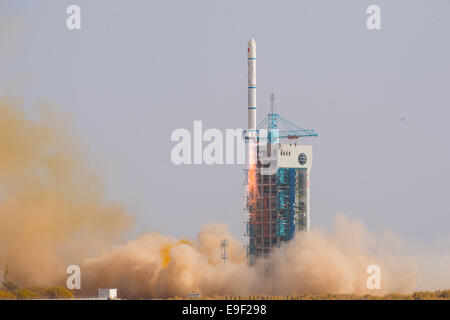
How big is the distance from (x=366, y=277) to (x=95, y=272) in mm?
27020

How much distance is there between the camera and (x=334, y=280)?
16738cm

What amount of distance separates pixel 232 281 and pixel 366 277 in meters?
13.2

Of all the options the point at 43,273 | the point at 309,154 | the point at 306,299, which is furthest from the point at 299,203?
the point at 43,273

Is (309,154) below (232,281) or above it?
above

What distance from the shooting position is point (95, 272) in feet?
571
